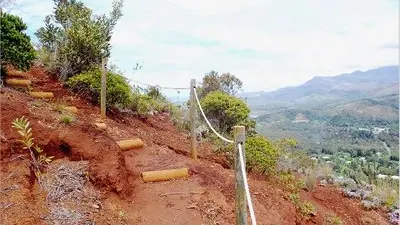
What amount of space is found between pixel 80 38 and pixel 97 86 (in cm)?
98

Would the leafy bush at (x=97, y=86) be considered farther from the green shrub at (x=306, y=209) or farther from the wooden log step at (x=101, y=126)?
the green shrub at (x=306, y=209)

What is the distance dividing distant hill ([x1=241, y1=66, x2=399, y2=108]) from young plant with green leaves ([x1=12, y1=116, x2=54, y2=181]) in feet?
209

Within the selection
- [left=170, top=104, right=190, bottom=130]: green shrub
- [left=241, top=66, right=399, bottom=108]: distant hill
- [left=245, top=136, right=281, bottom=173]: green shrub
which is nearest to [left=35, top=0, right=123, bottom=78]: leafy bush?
[left=170, top=104, right=190, bottom=130]: green shrub

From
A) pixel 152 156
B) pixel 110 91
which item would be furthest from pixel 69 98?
pixel 152 156

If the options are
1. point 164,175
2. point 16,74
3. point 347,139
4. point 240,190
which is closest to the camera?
point 240,190

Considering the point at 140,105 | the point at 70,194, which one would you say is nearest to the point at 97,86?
the point at 140,105

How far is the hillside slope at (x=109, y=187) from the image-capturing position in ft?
16.0

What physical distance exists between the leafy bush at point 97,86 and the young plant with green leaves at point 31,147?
322 cm

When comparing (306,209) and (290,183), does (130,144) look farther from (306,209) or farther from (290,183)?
(290,183)

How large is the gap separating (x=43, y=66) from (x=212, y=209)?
602 cm

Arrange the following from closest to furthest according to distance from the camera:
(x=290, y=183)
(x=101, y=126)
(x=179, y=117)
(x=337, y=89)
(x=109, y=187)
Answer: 1. (x=109, y=187)
2. (x=101, y=126)
3. (x=290, y=183)
4. (x=179, y=117)
5. (x=337, y=89)

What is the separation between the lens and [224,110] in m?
10.6

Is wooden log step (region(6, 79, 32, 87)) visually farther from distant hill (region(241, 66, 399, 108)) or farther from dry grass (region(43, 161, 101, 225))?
distant hill (region(241, 66, 399, 108))

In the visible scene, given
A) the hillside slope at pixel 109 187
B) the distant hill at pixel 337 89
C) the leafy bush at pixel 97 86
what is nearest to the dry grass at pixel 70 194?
the hillside slope at pixel 109 187
